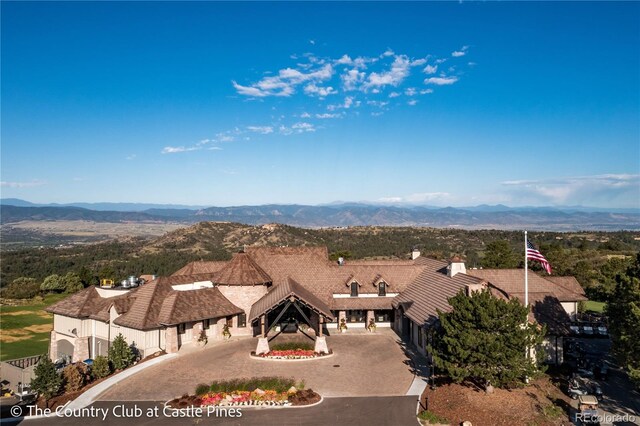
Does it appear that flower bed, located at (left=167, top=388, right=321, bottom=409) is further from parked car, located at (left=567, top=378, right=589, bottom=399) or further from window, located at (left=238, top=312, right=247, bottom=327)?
parked car, located at (left=567, top=378, right=589, bottom=399)

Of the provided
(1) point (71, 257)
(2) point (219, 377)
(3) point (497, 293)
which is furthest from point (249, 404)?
(1) point (71, 257)

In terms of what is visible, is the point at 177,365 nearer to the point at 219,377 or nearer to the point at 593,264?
the point at 219,377

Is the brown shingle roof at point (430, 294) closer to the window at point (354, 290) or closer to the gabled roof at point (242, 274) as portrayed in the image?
the window at point (354, 290)

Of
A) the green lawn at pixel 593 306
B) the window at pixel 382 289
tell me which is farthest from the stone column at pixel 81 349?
the green lawn at pixel 593 306

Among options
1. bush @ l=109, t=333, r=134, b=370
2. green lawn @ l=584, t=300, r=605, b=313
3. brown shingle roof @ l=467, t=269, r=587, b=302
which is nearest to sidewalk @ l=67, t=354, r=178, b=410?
bush @ l=109, t=333, r=134, b=370

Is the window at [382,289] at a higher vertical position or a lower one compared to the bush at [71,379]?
higher

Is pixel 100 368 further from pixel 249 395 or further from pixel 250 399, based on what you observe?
pixel 250 399

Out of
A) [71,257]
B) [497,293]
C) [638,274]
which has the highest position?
[638,274]
